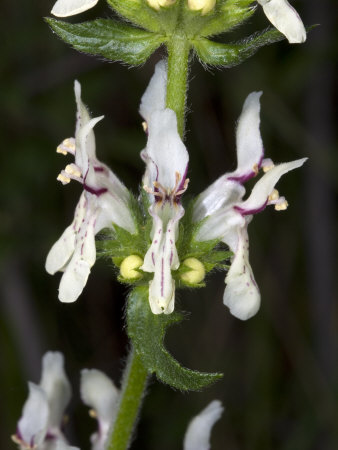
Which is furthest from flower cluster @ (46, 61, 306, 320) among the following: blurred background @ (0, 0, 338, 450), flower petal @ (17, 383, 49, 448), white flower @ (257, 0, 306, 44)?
blurred background @ (0, 0, 338, 450)

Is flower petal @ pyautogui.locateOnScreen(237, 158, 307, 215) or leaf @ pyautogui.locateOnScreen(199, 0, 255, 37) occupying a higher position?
leaf @ pyautogui.locateOnScreen(199, 0, 255, 37)

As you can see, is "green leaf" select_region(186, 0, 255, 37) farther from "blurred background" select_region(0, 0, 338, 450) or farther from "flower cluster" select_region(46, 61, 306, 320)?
"blurred background" select_region(0, 0, 338, 450)

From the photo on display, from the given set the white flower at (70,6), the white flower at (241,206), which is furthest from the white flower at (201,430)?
the white flower at (70,6)

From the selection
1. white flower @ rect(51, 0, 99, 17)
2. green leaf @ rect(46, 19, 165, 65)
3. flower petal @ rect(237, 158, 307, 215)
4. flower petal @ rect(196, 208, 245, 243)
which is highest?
white flower @ rect(51, 0, 99, 17)

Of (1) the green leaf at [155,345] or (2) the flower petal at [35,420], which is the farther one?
(2) the flower petal at [35,420]

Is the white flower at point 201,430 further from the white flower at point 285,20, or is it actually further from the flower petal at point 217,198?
the white flower at point 285,20

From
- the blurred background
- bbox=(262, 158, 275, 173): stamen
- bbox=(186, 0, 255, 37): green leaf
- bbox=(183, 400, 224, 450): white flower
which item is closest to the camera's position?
bbox=(186, 0, 255, 37): green leaf

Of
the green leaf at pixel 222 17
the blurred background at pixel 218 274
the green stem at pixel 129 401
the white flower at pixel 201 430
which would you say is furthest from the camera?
the blurred background at pixel 218 274
